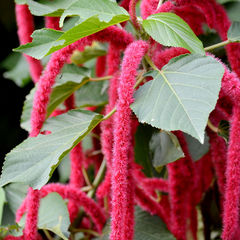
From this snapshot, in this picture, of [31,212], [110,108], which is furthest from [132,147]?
[31,212]

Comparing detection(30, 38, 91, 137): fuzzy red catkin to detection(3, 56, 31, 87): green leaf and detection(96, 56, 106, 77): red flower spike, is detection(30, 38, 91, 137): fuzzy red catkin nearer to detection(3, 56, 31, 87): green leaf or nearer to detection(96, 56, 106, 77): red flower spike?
detection(96, 56, 106, 77): red flower spike

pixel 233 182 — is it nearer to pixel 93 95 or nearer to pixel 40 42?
pixel 40 42

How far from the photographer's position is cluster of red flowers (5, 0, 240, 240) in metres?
0.63

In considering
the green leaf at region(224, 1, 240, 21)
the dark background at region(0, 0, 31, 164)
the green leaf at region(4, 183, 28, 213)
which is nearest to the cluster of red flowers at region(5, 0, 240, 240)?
the green leaf at region(224, 1, 240, 21)

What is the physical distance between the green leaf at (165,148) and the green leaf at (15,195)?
17.2 inches

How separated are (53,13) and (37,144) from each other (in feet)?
0.85

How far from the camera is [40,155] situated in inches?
28.3

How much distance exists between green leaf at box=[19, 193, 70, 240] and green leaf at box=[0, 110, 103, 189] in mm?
166

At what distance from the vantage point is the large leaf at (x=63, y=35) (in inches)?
24.9

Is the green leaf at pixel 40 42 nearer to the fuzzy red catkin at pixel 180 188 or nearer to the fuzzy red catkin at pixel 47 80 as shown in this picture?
the fuzzy red catkin at pixel 47 80

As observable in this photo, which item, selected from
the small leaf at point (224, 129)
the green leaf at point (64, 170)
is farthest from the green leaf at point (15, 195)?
the small leaf at point (224, 129)

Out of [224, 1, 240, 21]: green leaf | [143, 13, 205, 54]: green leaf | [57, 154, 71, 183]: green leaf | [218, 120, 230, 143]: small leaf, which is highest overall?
[143, 13, 205, 54]: green leaf

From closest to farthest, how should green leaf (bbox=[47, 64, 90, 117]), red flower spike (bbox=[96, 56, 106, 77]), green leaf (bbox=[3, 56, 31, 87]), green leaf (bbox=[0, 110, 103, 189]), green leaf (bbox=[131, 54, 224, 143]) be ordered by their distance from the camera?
green leaf (bbox=[131, 54, 224, 143]), green leaf (bbox=[0, 110, 103, 189]), green leaf (bbox=[47, 64, 90, 117]), red flower spike (bbox=[96, 56, 106, 77]), green leaf (bbox=[3, 56, 31, 87])

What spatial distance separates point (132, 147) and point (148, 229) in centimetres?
26
